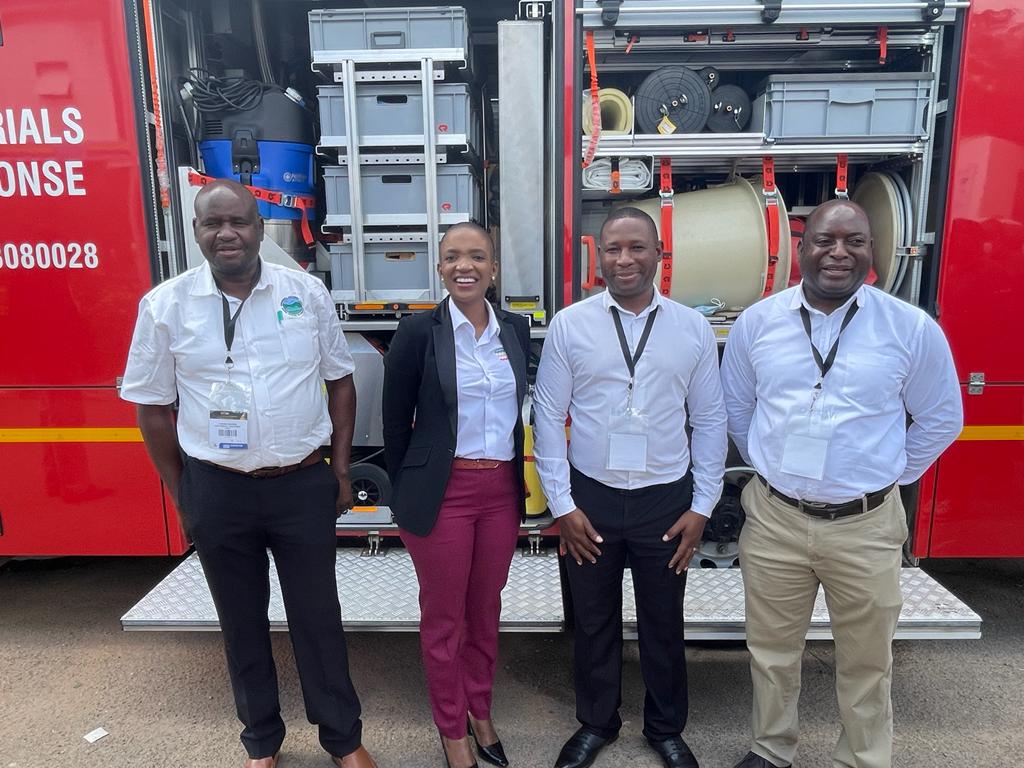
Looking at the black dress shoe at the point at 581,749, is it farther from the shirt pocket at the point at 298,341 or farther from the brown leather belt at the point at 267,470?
the shirt pocket at the point at 298,341

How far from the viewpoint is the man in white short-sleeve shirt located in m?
2.20

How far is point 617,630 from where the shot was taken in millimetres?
2521

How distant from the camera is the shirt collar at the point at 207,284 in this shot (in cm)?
222

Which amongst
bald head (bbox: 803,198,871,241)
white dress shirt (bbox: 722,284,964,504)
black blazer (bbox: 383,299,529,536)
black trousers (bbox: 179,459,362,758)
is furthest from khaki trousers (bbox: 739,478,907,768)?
black trousers (bbox: 179,459,362,758)

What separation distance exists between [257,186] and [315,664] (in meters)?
2.28

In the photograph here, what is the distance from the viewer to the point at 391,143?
3275 mm

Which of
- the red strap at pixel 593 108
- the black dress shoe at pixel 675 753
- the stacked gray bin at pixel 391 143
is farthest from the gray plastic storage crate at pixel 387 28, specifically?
the black dress shoe at pixel 675 753

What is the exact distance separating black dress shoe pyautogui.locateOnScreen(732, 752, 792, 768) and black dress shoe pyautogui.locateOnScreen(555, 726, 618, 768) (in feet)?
1.55

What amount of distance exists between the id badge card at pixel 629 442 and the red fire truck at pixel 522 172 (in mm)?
1061

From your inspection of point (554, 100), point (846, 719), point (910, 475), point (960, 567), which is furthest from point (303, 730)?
point (960, 567)

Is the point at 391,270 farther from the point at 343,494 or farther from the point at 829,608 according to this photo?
the point at 829,608

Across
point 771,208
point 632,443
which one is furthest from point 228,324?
point 771,208

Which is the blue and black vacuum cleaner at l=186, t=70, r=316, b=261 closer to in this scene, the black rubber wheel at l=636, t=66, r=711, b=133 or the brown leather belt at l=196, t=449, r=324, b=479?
the brown leather belt at l=196, t=449, r=324, b=479

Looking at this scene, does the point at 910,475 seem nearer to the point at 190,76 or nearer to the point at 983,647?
the point at 983,647
